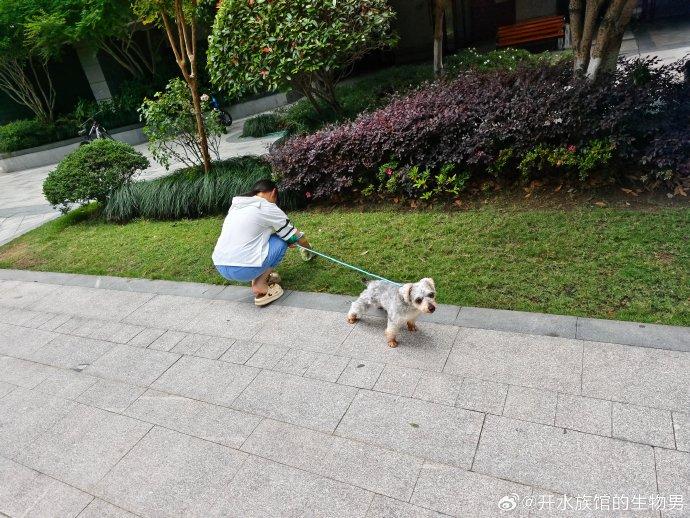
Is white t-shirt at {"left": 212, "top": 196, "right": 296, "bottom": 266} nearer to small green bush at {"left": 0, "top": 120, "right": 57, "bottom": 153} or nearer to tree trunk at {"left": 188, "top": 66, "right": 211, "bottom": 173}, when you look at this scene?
tree trunk at {"left": 188, "top": 66, "right": 211, "bottom": 173}

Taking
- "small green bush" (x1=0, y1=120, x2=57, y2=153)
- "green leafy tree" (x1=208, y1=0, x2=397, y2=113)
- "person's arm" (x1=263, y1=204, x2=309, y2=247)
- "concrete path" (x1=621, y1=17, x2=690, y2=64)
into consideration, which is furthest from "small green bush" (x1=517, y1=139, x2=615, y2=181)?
"small green bush" (x1=0, y1=120, x2=57, y2=153)

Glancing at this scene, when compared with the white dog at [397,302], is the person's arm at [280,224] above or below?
above

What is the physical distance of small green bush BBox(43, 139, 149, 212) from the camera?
7.96 m

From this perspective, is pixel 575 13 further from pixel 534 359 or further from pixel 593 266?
pixel 534 359

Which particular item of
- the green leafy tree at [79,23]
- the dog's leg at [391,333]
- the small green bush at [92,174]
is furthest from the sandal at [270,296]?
the green leafy tree at [79,23]

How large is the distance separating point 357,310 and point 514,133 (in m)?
2.93

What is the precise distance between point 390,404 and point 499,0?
16.6m

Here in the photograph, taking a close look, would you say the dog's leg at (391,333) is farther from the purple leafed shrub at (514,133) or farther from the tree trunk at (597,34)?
the tree trunk at (597,34)

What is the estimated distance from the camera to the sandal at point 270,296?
4512 millimetres

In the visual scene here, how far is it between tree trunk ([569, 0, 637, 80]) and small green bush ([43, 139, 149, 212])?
734 cm

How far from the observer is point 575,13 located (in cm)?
600

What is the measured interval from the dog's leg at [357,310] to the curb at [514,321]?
110 mm

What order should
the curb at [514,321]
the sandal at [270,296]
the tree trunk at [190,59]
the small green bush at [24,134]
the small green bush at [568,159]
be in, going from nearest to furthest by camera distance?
the curb at [514,321]
the sandal at [270,296]
the small green bush at [568,159]
the tree trunk at [190,59]
the small green bush at [24,134]

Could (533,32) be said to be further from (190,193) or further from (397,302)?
(397,302)
